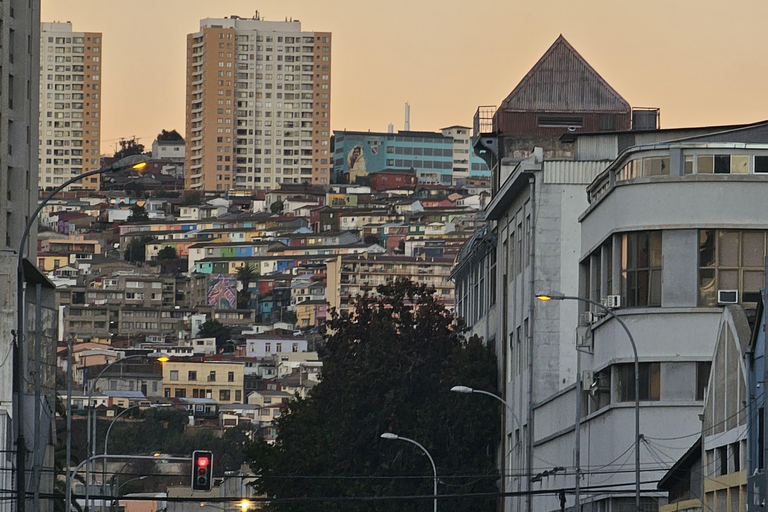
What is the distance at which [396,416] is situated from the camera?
7006 centimetres

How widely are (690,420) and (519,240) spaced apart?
19.2m

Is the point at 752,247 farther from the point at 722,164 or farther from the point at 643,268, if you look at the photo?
the point at 643,268

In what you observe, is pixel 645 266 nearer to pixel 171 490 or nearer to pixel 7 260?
pixel 7 260

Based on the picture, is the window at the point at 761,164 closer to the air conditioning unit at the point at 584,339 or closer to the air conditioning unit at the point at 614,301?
the air conditioning unit at the point at 614,301

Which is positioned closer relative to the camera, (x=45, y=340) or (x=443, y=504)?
(x=45, y=340)

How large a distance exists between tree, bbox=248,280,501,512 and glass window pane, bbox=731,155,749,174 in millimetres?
21938

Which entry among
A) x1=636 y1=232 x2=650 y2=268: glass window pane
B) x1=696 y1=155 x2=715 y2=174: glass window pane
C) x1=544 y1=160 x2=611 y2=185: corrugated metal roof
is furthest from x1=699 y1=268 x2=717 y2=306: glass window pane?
x1=544 y1=160 x2=611 y2=185: corrugated metal roof

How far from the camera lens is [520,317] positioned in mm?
67188

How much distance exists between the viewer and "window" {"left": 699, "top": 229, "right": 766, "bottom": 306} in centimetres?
4931

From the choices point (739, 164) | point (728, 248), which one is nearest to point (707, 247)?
point (728, 248)

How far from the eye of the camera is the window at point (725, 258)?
49312 millimetres

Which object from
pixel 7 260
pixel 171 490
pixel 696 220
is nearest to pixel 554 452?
pixel 696 220

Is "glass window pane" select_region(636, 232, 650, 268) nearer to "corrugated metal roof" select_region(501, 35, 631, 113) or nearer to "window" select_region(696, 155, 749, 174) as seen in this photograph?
"window" select_region(696, 155, 749, 174)

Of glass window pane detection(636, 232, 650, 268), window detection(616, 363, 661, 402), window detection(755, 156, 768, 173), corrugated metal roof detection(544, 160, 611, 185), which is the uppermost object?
corrugated metal roof detection(544, 160, 611, 185)
